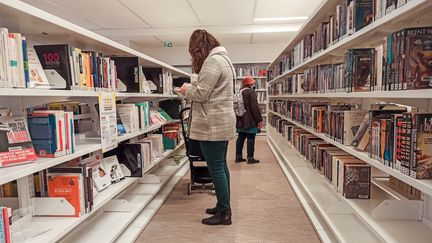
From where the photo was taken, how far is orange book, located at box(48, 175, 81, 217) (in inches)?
65.6

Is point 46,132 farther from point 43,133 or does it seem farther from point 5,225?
point 5,225

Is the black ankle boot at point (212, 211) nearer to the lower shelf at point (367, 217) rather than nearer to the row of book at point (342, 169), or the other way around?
the lower shelf at point (367, 217)

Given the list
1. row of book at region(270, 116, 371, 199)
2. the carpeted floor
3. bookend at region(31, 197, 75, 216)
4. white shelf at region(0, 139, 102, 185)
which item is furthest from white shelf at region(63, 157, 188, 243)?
row of book at region(270, 116, 371, 199)

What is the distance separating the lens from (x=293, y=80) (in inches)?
156

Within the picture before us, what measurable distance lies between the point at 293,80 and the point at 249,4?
6.48ft

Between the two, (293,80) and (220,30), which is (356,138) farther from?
(220,30)

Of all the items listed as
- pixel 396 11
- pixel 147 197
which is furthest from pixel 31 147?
pixel 396 11

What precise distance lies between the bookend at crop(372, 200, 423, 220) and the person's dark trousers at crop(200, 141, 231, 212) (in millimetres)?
1109

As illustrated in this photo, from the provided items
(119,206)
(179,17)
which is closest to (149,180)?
(119,206)

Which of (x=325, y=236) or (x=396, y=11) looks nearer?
(x=396, y=11)

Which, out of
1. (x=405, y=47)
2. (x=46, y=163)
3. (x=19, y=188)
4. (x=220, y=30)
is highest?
(x=220, y=30)

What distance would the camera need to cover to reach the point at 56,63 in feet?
5.28

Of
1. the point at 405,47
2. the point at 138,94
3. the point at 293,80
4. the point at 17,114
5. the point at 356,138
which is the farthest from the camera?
the point at 293,80

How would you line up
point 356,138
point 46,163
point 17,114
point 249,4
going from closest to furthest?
point 46,163 → point 17,114 → point 356,138 → point 249,4
